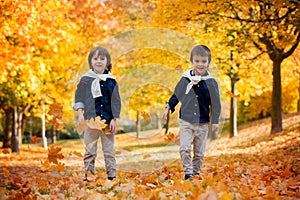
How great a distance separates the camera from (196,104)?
497 centimetres

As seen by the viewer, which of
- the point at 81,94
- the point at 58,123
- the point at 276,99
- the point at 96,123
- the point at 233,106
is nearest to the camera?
the point at 96,123

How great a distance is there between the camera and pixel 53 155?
5.34 metres

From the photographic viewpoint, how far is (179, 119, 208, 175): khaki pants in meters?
4.93

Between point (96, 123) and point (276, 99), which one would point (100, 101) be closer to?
point (96, 123)

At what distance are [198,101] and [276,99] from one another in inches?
317

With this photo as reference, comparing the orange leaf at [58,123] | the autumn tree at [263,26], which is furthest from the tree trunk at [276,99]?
the orange leaf at [58,123]

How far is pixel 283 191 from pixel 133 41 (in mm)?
9795

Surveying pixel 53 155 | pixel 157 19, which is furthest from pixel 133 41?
pixel 53 155

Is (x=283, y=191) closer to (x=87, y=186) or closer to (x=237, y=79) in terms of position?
(x=87, y=186)

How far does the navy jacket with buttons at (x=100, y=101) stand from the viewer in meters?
4.96

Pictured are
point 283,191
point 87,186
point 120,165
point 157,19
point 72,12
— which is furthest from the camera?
point 72,12

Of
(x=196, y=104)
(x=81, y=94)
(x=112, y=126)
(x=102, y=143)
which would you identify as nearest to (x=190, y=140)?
(x=196, y=104)

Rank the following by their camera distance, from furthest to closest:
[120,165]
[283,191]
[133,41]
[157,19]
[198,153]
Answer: [133,41]
[157,19]
[120,165]
[198,153]
[283,191]

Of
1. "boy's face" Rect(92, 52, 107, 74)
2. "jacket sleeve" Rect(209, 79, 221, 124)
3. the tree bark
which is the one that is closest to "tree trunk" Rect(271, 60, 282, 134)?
the tree bark
